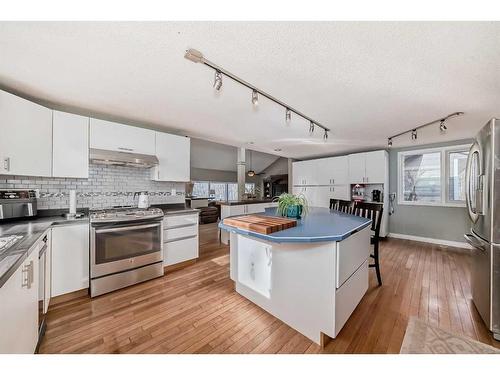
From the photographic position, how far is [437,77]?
1721 millimetres

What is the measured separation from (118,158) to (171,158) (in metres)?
0.77

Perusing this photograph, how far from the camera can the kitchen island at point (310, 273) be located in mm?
1397

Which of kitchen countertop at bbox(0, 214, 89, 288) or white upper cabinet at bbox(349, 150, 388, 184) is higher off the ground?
white upper cabinet at bbox(349, 150, 388, 184)

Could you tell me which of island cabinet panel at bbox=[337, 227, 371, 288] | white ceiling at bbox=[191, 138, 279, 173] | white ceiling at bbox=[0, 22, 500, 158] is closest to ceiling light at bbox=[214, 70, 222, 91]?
white ceiling at bbox=[0, 22, 500, 158]

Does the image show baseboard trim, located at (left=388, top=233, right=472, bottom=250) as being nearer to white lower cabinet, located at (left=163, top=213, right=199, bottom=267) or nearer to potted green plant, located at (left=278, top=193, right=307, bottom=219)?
potted green plant, located at (left=278, top=193, right=307, bottom=219)

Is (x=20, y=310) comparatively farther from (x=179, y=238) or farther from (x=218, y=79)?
(x=218, y=79)

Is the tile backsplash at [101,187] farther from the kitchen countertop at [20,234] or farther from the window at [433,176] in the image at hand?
the window at [433,176]

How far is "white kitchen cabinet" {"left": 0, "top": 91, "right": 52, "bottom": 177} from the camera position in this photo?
183 centimetres

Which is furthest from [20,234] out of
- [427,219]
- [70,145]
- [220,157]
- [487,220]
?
[220,157]

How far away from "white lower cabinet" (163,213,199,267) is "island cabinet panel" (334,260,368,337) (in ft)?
7.29

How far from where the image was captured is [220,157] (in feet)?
26.3
